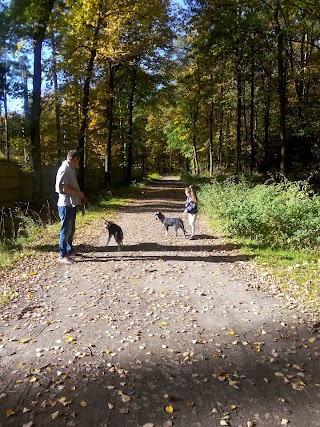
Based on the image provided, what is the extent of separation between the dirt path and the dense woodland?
11.8m

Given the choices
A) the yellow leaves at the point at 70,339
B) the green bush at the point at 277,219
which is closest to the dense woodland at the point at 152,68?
the green bush at the point at 277,219

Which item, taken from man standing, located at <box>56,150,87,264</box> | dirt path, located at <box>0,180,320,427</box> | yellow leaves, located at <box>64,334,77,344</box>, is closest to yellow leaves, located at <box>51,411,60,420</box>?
dirt path, located at <box>0,180,320,427</box>

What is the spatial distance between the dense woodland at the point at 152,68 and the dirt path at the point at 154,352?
38.8 feet

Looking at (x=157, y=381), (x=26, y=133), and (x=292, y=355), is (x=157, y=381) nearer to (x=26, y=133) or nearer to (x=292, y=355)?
(x=292, y=355)

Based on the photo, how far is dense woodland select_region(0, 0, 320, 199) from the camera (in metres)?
15.9

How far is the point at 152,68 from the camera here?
94.6 ft

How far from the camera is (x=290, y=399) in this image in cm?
326

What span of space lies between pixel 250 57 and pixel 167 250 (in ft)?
58.6

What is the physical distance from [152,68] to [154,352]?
28.0m

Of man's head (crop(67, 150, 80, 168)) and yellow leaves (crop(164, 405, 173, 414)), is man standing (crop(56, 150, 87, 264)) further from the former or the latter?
yellow leaves (crop(164, 405, 173, 414))

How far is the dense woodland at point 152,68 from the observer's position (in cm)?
1595

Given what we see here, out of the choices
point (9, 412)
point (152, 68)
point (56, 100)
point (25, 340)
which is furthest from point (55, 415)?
point (152, 68)

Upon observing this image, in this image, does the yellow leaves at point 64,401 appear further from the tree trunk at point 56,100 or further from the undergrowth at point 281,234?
the tree trunk at point 56,100

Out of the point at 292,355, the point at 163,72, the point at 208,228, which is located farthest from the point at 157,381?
the point at 163,72
